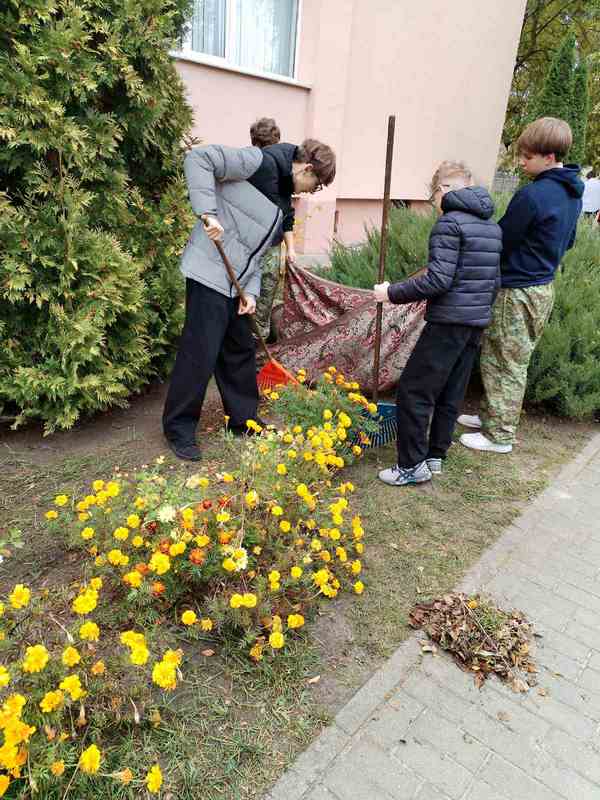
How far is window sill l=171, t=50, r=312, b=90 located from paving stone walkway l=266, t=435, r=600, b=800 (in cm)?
630

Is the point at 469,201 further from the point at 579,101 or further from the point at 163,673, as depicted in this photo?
the point at 579,101

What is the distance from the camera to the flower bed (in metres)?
1.55

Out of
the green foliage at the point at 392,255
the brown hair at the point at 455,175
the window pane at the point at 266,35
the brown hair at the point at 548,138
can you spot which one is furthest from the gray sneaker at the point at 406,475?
the window pane at the point at 266,35

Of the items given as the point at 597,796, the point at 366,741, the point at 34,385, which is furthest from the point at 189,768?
the point at 34,385

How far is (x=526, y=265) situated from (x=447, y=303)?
2.99ft

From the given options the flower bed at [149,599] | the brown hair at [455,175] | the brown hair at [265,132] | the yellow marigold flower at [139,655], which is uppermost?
the brown hair at [265,132]

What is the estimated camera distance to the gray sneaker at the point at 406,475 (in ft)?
11.3

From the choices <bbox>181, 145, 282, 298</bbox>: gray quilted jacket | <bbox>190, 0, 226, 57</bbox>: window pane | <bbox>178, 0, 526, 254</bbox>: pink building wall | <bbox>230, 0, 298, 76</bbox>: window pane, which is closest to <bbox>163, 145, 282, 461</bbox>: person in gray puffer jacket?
<bbox>181, 145, 282, 298</bbox>: gray quilted jacket

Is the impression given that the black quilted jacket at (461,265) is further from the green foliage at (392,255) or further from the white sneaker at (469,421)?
the green foliage at (392,255)

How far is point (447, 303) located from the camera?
119 inches

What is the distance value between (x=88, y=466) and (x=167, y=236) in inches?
62.8

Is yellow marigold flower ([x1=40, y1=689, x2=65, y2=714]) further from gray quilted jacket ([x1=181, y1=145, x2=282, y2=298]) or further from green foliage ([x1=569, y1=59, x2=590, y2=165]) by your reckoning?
green foliage ([x1=569, y1=59, x2=590, y2=165])

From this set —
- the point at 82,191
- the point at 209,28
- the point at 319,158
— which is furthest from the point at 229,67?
the point at 82,191

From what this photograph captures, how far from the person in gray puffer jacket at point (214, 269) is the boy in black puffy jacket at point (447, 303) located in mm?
756
